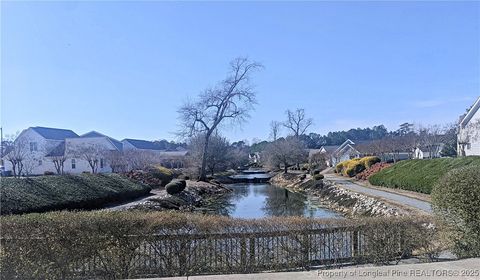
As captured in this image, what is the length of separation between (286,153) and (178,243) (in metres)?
57.1

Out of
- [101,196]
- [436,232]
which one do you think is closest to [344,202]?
[101,196]

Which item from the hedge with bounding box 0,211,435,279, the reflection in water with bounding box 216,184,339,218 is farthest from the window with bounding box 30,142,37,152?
the hedge with bounding box 0,211,435,279

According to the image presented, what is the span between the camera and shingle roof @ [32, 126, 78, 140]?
155 feet

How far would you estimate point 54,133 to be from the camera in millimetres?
49469

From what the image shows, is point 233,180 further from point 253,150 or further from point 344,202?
point 253,150

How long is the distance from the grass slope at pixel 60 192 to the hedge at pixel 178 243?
8051 millimetres

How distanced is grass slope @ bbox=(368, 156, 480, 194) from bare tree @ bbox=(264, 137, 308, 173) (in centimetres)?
3158

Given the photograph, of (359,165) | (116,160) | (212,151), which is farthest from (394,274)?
(212,151)

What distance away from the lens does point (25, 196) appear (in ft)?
47.3

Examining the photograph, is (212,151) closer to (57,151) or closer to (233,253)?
(57,151)

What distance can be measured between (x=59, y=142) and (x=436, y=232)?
49049mm

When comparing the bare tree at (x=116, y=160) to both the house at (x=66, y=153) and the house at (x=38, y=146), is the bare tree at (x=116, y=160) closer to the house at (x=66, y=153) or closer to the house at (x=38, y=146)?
the house at (x=66, y=153)

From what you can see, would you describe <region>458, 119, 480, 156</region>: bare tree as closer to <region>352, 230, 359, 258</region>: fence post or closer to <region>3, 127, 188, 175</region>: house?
<region>352, 230, 359, 258</region>: fence post

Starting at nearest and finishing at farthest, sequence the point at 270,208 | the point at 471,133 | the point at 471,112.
Answer: 1. the point at 270,208
2. the point at 471,133
3. the point at 471,112
